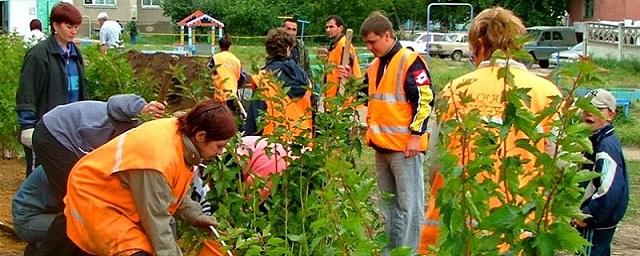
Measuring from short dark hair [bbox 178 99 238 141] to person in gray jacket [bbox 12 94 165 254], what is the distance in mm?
900

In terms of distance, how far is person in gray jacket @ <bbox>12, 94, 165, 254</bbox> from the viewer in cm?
476

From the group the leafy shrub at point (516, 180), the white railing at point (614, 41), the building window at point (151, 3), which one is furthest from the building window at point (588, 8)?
the leafy shrub at point (516, 180)

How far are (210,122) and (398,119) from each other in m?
2.74

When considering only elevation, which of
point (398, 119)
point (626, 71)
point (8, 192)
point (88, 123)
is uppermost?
point (88, 123)

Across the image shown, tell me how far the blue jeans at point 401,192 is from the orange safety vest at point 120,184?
2.53m

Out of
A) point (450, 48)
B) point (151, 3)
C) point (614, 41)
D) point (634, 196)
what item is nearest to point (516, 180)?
point (634, 196)

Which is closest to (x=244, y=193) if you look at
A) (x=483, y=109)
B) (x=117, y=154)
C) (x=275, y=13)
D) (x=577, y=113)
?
(x=117, y=154)

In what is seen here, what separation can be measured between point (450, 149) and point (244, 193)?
2.07 meters

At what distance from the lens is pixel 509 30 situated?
3801 mm

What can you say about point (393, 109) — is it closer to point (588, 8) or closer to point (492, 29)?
point (492, 29)

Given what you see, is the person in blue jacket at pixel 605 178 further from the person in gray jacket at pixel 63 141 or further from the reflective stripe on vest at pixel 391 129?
the person in gray jacket at pixel 63 141

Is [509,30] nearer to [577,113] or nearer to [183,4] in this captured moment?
[577,113]

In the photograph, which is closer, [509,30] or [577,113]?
[577,113]

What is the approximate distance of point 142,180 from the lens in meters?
3.74
